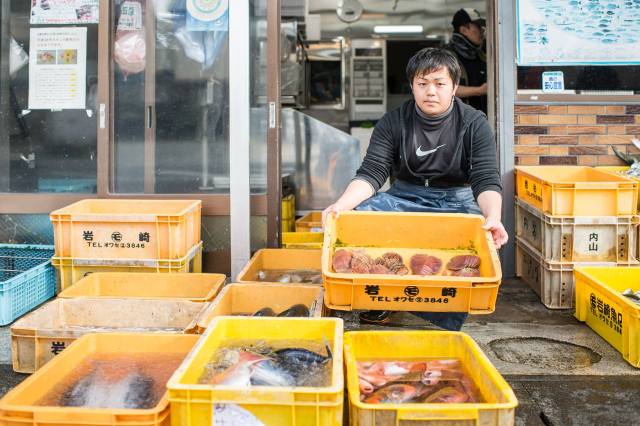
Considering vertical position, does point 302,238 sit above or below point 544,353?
above

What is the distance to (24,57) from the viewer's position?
591cm

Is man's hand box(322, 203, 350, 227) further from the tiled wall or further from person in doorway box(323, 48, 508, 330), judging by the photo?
the tiled wall

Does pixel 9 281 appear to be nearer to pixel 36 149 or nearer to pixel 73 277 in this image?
pixel 73 277

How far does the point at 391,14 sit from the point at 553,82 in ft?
20.7

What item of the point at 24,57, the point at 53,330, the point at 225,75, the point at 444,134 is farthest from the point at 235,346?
the point at 24,57

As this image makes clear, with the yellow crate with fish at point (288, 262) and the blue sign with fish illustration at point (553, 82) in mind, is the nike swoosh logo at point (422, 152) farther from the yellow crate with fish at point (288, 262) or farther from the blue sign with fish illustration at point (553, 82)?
the blue sign with fish illustration at point (553, 82)

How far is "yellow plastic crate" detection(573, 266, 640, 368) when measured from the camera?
12.4 ft

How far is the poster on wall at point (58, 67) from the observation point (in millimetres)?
5848

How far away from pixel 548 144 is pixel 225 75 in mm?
3014

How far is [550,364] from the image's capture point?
3869 millimetres

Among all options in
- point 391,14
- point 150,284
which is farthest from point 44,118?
point 391,14

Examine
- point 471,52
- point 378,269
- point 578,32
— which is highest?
point 471,52

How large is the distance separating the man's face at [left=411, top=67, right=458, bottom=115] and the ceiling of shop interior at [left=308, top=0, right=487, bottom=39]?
7593mm

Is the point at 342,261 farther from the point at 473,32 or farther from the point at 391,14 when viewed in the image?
the point at 391,14
